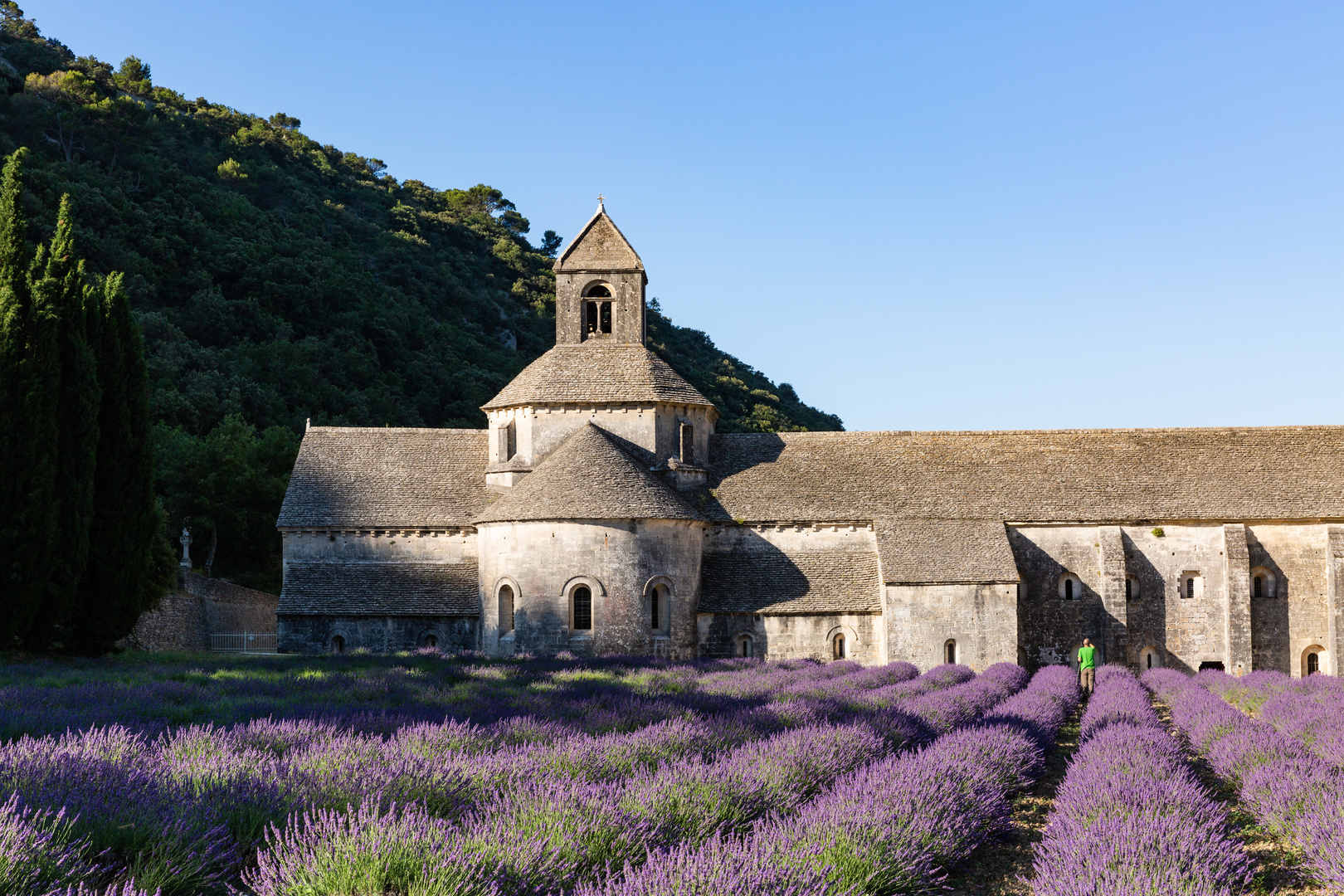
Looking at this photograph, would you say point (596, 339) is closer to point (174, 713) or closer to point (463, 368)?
point (174, 713)

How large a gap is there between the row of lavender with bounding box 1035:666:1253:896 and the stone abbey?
16995 mm

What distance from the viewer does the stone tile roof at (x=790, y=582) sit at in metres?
30.0

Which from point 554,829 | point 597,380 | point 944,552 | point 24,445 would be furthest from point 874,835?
point 597,380

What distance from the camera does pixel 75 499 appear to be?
72.1ft

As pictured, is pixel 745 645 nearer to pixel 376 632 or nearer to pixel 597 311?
pixel 376 632

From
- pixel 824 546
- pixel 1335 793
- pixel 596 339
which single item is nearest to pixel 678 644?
pixel 824 546

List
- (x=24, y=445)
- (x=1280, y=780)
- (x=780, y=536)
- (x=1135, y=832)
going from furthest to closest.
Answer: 1. (x=780, y=536)
2. (x=24, y=445)
3. (x=1280, y=780)
4. (x=1135, y=832)

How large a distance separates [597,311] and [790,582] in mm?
11233

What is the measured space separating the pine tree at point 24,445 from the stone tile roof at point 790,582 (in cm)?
1644

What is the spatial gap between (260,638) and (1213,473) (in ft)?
101

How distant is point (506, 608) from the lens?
29234mm

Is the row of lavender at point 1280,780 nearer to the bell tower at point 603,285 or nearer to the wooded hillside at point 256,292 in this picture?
the bell tower at point 603,285

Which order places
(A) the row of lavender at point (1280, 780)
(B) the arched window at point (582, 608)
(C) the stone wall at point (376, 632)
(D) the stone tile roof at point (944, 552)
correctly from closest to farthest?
(A) the row of lavender at point (1280, 780), (B) the arched window at point (582, 608), (D) the stone tile roof at point (944, 552), (C) the stone wall at point (376, 632)

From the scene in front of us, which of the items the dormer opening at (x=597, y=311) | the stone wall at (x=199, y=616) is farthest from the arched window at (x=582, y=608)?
the stone wall at (x=199, y=616)
